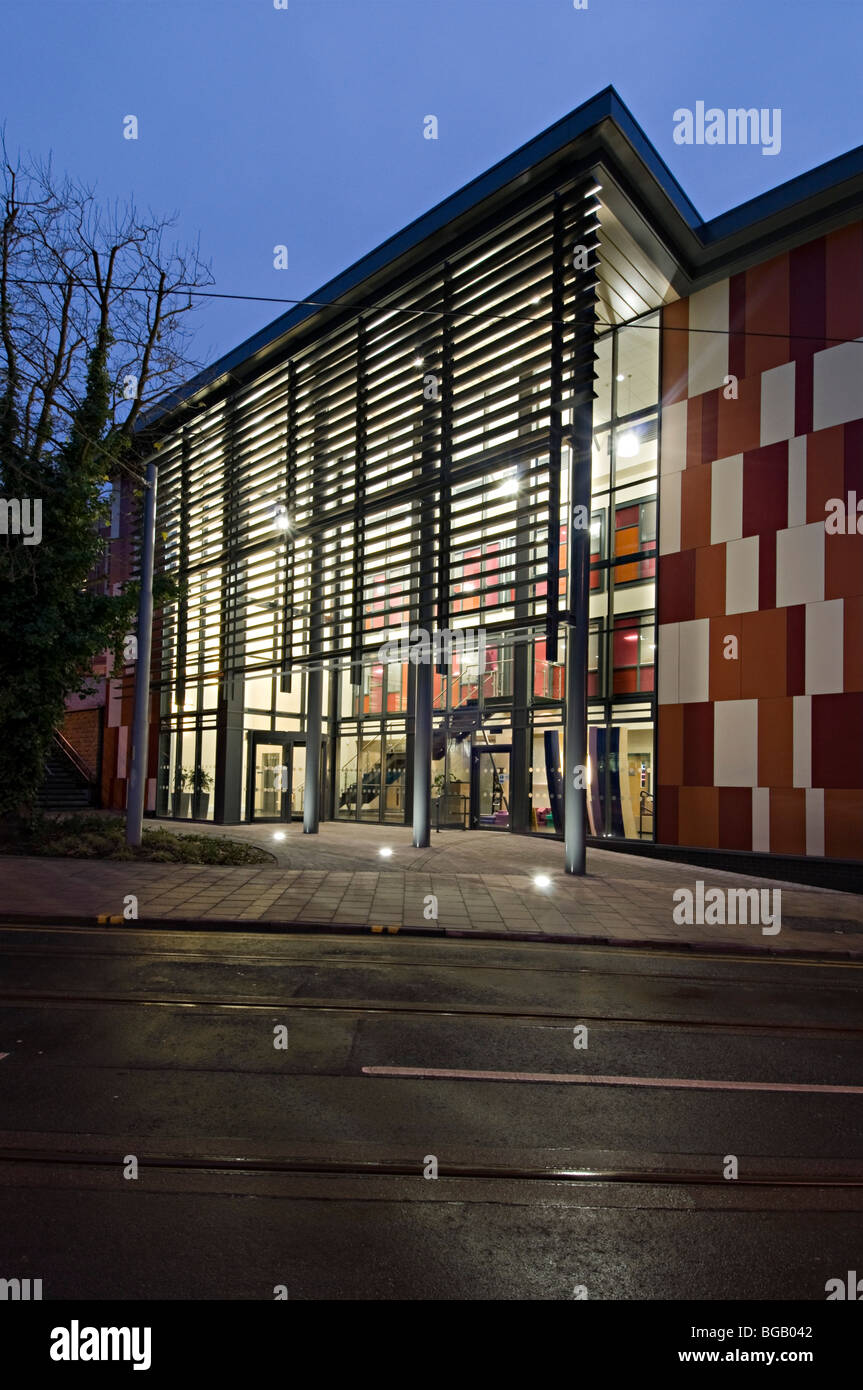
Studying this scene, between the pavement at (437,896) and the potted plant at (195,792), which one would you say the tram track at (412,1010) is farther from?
the potted plant at (195,792)

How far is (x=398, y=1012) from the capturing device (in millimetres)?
6242

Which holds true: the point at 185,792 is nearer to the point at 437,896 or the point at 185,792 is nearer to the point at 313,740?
the point at 313,740

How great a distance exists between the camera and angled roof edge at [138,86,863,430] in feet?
45.1

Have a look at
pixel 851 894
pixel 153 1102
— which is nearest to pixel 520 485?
pixel 851 894

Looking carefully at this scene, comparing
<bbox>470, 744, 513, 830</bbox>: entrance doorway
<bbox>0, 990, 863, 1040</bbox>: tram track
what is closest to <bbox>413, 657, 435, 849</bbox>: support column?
<bbox>470, 744, 513, 830</bbox>: entrance doorway

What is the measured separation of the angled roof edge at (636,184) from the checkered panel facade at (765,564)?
36.5 inches

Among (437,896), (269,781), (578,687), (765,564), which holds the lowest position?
(437,896)

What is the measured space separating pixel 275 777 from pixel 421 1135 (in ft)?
63.2

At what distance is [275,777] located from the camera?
2289 cm

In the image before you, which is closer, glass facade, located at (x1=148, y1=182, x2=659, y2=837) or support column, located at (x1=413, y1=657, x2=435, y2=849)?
glass facade, located at (x1=148, y1=182, x2=659, y2=837)

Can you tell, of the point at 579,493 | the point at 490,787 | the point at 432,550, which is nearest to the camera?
the point at 579,493

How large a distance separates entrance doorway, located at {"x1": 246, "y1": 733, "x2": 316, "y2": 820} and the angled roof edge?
32.3 feet

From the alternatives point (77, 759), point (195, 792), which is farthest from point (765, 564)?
point (77, 759)

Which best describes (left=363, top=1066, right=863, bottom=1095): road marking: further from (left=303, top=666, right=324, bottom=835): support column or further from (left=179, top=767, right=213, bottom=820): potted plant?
(left=179, top=767, right=213, bottom=820): potted plant
